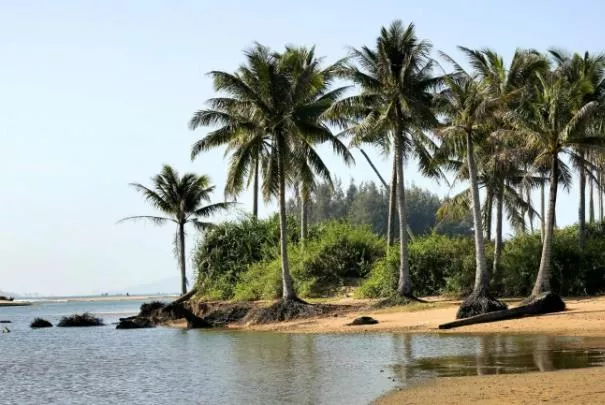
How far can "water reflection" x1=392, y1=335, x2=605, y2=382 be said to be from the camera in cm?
1514

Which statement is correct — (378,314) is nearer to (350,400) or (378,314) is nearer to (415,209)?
(350,400)

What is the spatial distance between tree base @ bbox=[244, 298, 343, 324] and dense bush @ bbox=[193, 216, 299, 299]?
9.26 metres

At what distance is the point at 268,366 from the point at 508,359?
5831mm

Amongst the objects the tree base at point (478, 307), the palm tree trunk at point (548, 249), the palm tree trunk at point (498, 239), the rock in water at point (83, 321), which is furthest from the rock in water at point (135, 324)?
the palm tree trunk at point (548, 249)

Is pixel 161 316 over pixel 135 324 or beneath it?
over

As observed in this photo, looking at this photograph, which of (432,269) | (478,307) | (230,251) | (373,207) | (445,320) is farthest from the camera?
(373,207)

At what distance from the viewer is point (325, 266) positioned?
4059cm

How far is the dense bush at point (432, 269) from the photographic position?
35.5 metres

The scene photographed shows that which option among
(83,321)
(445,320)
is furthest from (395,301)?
(83,321)

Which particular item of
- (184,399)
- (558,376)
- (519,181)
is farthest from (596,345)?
(519,181)

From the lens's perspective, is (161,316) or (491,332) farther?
(161,316)

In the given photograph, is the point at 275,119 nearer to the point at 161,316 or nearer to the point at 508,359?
the point at 161,316

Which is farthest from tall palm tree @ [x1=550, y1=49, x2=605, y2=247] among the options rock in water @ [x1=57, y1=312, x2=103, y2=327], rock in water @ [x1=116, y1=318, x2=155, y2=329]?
rock in water @ [x1=57, y1=312, x2=103, y2=327]

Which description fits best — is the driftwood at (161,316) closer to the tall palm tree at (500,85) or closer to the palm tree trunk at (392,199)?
the palm tree trunk at (392,199)
